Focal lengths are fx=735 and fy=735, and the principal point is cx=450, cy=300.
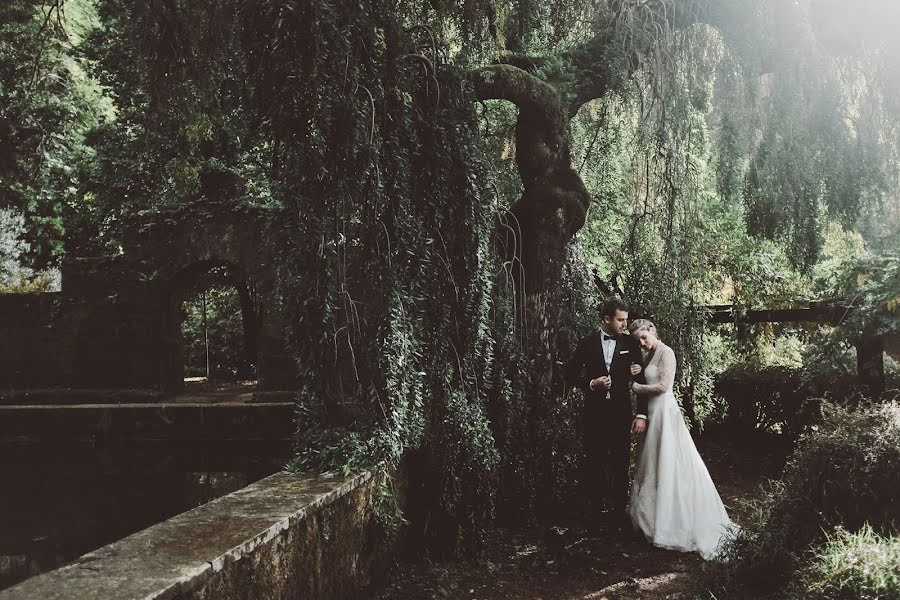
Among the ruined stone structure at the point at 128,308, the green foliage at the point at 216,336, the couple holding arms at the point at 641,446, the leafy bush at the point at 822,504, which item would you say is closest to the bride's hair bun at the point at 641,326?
the couple holding arms at the point at 641,446

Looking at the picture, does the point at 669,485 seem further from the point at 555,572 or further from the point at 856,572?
the point at 856,572

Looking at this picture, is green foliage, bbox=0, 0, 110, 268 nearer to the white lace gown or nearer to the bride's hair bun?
the bride's hair bun

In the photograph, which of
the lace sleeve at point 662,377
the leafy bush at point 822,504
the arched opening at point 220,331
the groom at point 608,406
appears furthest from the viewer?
the arched opening at point 220,331

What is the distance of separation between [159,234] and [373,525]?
9.45 m

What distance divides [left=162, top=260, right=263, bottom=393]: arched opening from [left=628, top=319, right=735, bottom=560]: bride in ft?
30.5

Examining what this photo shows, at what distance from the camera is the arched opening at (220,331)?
562 inches

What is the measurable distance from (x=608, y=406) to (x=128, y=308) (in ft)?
32.2

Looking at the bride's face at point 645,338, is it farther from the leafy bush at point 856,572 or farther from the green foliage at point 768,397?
the green foliage at point 768,397

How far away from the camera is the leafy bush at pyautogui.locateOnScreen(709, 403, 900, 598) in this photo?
3510mm

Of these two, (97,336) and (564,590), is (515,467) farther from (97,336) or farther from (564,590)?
(97,336)

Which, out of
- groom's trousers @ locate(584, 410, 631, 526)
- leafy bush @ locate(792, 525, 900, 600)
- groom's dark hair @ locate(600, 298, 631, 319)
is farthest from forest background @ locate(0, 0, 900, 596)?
leafy bush @ locate(792, 525, 900, 600)

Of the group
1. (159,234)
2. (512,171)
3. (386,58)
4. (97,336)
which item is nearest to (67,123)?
(159,234)

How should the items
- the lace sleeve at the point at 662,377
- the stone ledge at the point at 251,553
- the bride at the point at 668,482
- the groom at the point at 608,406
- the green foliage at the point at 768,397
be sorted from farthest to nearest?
the green foliage at the point at 768,397 → the groom at the point at 608,406 → the lace sleeve at the point at 662,377 → the bride at the point at 668,482 → the stone ledge at the point at 251,553

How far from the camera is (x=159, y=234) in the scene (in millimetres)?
12242
